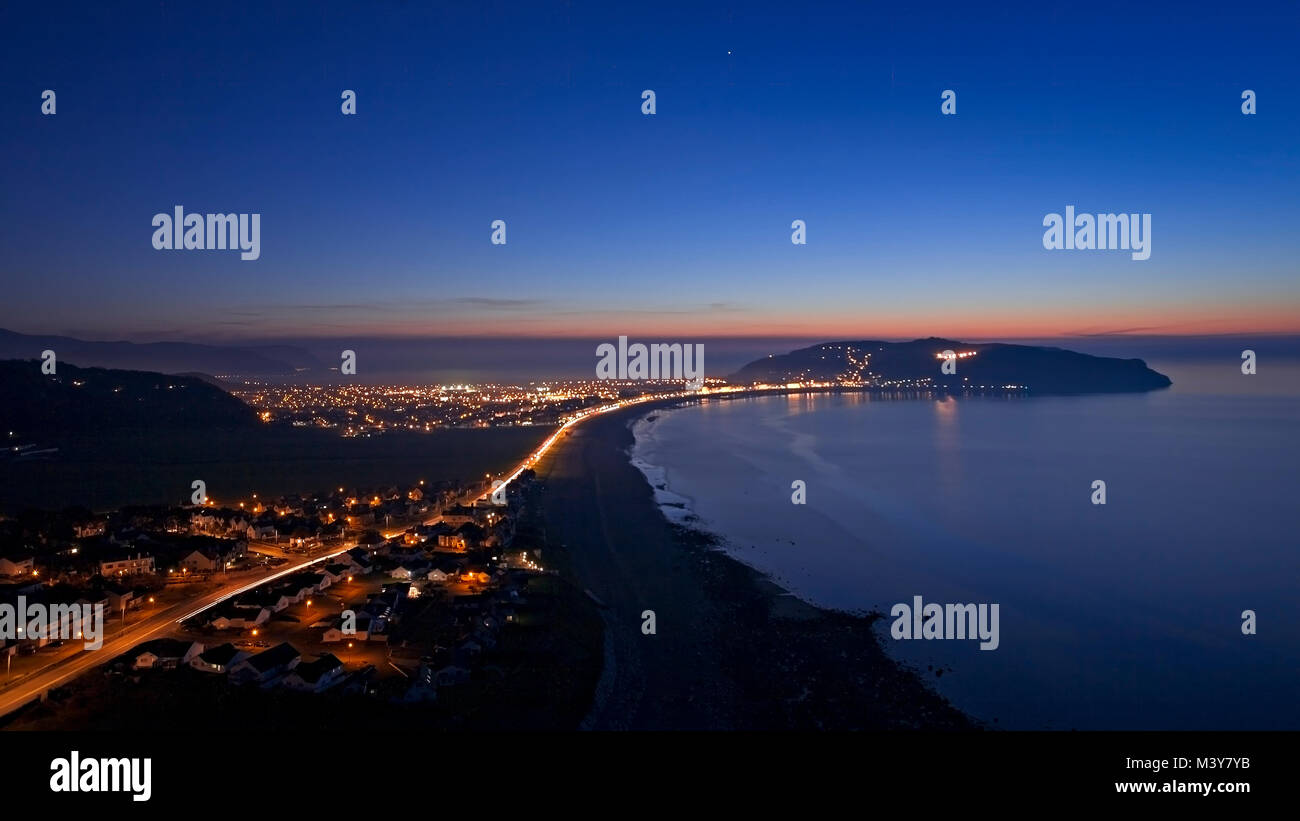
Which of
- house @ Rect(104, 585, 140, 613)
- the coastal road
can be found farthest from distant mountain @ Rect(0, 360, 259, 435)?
the coastal road

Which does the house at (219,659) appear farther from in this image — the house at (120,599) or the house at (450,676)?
the house at (120,599)

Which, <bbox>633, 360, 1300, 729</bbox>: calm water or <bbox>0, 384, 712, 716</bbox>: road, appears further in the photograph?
<bbox>633, 360, 1300, 729</bbox>: calm water

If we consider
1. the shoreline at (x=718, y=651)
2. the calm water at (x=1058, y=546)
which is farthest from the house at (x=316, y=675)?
the calm water at (x=1058, y=546)

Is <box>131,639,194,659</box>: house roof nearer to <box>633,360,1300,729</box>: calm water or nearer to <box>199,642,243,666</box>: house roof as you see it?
<box>199,642,243,666</box>: house roof

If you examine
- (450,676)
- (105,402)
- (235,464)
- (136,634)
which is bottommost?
(450,676)

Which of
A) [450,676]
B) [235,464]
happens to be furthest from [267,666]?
[235,464]

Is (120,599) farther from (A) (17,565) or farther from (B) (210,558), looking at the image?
(A) (17,565)
